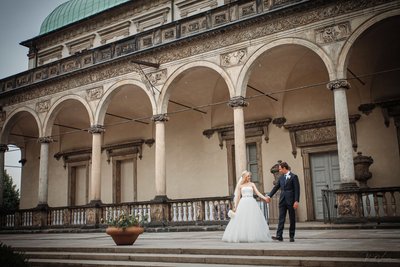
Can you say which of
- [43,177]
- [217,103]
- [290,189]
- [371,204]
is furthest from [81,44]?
[290,189]

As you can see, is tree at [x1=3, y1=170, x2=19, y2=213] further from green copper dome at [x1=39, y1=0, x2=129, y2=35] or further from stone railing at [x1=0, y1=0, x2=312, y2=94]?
stone railing at [x1=0, y1=0, x2=312, y2=94]

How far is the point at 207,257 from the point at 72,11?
20898 millimetres

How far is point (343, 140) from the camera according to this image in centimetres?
1180

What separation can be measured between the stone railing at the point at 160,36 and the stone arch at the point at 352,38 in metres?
1.93

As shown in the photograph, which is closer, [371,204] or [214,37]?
[371,204]

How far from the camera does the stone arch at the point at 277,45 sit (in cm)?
1227

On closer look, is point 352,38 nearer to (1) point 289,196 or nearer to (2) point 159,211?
(1) point 289,196

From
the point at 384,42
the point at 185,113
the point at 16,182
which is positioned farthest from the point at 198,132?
the point at 16,182

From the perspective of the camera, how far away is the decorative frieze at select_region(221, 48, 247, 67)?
1385 centimetres

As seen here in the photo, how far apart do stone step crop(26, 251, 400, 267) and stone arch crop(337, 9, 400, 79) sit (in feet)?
24.6

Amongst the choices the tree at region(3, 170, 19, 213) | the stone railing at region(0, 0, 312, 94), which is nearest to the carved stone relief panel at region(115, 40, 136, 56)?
the stone railing at region(0, 0, 312, 94)

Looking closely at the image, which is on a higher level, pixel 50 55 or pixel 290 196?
pixel 50 55

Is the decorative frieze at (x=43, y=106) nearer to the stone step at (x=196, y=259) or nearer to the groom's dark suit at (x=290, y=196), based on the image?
the stone step at (x=196, y=259)

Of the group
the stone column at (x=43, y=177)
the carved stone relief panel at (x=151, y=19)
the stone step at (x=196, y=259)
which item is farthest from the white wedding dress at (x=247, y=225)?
the carved stone relief panel at (x=151, y=19)
